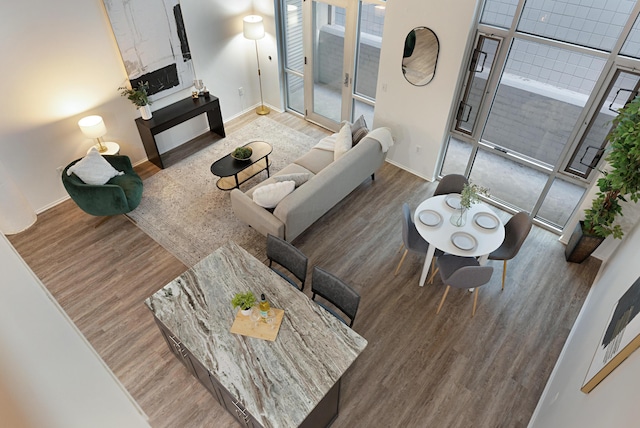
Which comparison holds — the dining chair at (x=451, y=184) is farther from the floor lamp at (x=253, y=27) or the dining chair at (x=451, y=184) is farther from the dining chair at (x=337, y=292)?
the floor lamp at (x=253, y=27)

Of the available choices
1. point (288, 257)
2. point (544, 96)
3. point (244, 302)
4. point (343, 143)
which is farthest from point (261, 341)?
point (544, 96)

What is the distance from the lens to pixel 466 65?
534cm

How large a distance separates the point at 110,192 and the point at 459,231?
14.2 ft

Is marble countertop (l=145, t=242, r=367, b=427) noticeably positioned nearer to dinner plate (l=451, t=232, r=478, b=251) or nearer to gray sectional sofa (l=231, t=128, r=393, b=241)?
gray sectional sofa (l=231, t=128, r=393, b=241)

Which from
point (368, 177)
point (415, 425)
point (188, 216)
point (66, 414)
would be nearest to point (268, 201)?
point (188, 216)

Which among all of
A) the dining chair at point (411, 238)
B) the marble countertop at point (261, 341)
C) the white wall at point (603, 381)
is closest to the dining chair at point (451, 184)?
the dining chair at point (411, 238)

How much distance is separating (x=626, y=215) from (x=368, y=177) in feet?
10.8

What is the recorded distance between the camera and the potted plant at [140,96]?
605cm

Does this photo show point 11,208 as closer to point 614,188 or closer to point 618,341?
point 618,341

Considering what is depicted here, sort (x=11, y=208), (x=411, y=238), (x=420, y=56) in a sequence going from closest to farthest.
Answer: (x=11, y=208) → (x=411, y=238) → (x=420, y=56)

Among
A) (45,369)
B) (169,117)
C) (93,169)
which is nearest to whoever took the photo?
(45,369)

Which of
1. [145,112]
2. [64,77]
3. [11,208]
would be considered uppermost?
[11,208]

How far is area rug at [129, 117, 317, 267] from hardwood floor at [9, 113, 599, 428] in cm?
23

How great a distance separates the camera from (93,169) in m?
5.43
